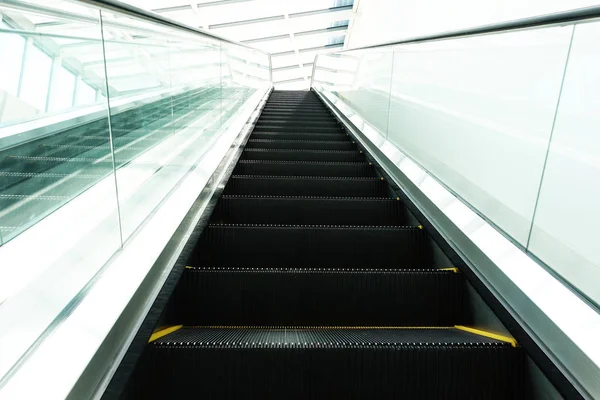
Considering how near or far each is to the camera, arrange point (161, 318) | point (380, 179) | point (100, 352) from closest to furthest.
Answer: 1. point (100, 352)
2. point (161, 318)
3. point (380, 179)

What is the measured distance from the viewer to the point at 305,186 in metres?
3.41

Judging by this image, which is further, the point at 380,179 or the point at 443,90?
the point at 380,179

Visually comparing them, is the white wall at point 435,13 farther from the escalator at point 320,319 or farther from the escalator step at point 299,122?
the escalator at point 320,319

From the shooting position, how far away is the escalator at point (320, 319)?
1.51 meters

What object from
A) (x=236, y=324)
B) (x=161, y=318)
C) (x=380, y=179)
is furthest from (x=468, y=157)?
(x=161, y=318)

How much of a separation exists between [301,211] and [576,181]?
1.61 meters

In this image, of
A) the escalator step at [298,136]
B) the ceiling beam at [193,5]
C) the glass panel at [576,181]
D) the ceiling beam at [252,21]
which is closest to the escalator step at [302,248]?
the glass panel at [576,181]

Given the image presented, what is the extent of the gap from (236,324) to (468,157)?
4.94 feet

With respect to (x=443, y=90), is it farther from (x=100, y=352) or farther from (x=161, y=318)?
(x=100, y=352)

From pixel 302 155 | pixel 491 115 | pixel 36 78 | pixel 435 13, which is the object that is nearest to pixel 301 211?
pixel 491 115

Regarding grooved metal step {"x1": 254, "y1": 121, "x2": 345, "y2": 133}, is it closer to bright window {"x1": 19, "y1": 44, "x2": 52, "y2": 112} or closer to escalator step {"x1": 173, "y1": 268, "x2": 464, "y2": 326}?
escalator step {"x1": 173, "y1": 268, "x2": 464, "y2": 326}

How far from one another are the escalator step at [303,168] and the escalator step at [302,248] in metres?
1.54

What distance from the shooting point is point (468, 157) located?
99.9 inches

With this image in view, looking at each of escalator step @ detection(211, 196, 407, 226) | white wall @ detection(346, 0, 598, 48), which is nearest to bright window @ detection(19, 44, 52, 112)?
escalator step @ detection(211, 196, 407, 226)
